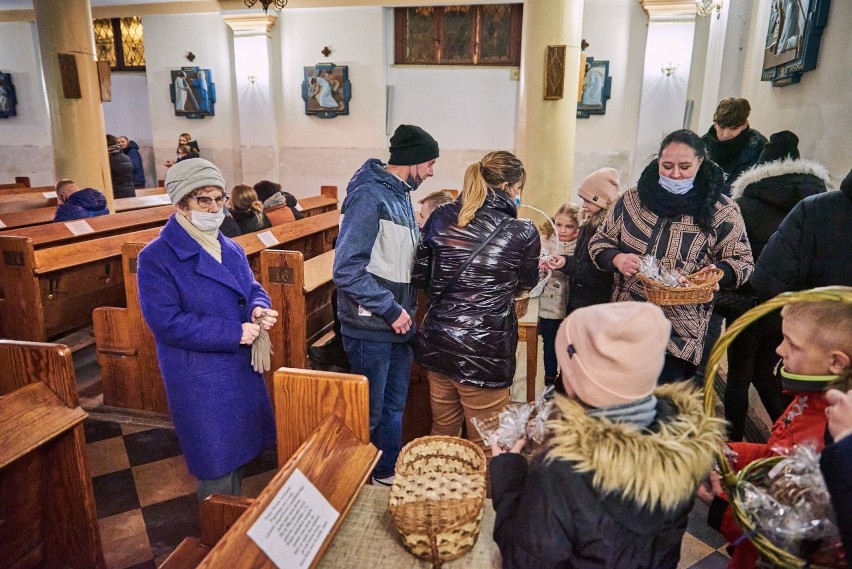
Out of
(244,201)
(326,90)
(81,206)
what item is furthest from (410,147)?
(326,90)

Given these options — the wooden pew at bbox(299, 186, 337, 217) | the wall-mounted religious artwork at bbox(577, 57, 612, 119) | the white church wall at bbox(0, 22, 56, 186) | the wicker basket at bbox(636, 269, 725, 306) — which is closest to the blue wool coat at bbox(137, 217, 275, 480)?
the wicker basket at bbox(636, 269, 725, 306)

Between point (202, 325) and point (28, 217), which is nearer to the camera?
point (202, 325)

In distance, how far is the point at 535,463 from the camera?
3.79ft

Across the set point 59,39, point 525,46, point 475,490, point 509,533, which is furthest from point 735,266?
point 59,39

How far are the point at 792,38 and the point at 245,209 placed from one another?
4.22 meters

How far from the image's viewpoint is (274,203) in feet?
17.9

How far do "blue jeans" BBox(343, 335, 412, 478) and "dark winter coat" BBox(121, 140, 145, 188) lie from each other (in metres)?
9.43

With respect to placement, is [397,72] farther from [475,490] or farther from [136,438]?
[475,490]

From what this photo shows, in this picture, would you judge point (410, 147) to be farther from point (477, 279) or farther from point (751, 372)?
point (751, 372)

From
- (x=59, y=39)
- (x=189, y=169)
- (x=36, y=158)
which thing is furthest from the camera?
(x=36, y=158)

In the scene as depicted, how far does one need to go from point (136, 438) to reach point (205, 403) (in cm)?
157

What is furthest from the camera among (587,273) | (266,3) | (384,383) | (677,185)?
(266,3)

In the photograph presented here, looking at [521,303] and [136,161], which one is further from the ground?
[136,161]

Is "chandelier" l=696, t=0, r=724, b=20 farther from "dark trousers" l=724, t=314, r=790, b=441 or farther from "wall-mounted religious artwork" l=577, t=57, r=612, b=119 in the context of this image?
"dark trousers" l=724, t=314, r=790, b=441
